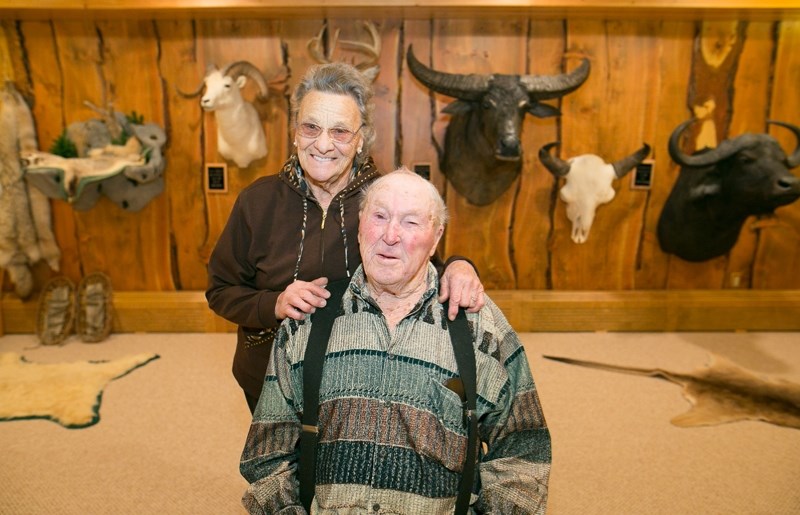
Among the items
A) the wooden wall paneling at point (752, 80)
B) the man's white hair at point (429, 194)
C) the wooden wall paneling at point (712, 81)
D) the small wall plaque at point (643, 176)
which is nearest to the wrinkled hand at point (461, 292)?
the man's white hair at point (429, 194)

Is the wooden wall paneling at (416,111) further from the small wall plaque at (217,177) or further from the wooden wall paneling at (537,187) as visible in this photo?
the small wall plaque at (217,177)

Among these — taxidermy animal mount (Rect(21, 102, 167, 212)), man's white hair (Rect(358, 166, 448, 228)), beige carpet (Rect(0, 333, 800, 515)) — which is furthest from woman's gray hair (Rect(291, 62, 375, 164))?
taxidermy animal mount (Rect(21, 102, 167, 212))

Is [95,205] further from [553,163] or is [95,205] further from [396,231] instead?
[396,231]

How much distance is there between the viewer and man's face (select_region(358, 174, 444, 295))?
4.11 feet

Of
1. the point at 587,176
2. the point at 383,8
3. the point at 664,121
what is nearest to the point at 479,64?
the point at 383,8

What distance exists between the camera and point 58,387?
306 cm

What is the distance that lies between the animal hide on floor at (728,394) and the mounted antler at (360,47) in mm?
2236

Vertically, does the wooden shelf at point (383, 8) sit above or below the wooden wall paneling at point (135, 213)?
above

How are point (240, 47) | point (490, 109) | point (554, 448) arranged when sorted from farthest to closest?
point (240, 47), point (490, 109), point (554, 448)

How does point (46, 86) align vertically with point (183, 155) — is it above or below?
above

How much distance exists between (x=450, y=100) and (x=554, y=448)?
87.8 inches

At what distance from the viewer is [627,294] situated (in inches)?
155

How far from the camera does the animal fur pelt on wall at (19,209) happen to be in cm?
342

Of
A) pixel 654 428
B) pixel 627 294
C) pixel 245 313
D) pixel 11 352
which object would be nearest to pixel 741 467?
pixel 654 428
